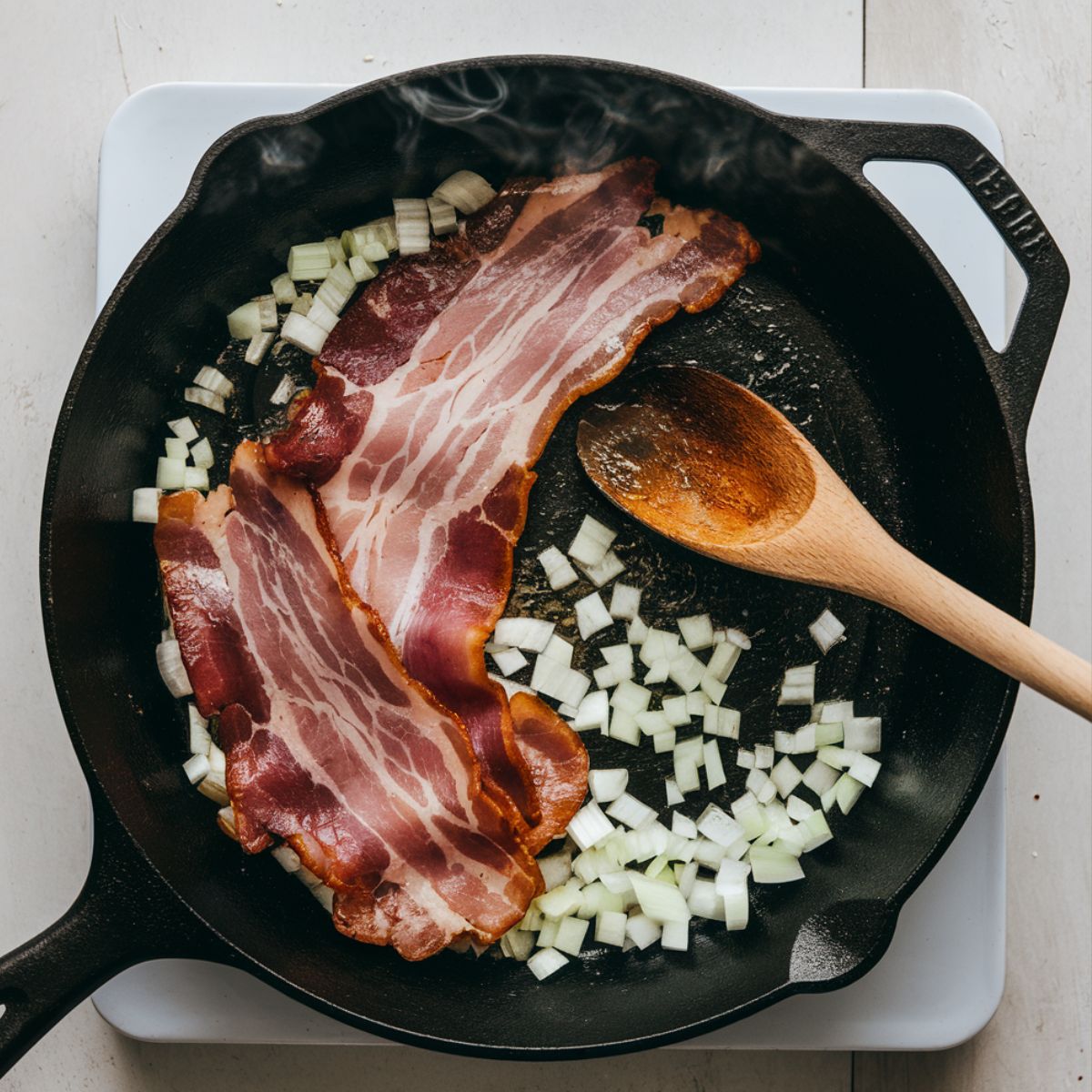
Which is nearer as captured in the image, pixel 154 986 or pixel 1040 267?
pixel 1040 267

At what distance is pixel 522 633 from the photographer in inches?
51.3

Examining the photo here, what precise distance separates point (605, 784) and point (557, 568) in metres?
0.28

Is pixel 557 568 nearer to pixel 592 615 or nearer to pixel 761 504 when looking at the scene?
pixel 592 615

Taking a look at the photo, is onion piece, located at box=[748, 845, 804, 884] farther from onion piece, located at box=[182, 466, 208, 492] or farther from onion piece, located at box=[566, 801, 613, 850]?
onion piece, located at box=[182, 466, 208, 492]

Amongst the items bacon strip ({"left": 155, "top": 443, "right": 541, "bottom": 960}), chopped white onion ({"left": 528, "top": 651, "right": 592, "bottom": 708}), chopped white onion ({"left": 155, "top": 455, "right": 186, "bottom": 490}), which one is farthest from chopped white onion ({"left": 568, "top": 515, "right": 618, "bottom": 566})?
chopped white onion ({"left": 155, "top": 455, "right": 186, "bottom": 490})

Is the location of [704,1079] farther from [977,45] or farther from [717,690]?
[977,45]

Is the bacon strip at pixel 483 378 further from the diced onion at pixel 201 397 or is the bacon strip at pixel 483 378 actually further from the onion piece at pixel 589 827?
the diced onion at pixel 201 397

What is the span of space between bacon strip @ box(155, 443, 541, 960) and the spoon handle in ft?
1.74

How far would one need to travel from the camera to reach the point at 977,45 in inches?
52.3

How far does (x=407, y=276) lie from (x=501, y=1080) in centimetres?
103

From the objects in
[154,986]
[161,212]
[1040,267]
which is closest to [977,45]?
[1040,267]

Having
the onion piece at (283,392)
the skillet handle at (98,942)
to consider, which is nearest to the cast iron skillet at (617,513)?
the skillet handle at (98,942)

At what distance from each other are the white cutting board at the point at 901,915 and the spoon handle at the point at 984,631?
0.29 meters

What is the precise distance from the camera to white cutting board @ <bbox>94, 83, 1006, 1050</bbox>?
1.24 meters
